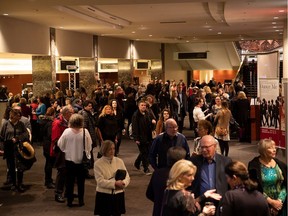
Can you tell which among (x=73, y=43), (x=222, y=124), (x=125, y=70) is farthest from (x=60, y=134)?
(x=125, y=70)

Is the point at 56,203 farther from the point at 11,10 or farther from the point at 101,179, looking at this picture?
the point at 11,10

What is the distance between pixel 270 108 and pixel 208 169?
7906 millimetres

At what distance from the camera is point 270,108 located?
1212 cm

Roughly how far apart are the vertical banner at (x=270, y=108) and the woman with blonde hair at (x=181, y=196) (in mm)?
8240

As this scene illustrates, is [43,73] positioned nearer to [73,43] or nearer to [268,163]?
[73,43]

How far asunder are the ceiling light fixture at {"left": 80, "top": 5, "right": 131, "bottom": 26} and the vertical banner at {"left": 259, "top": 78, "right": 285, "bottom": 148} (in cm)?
495

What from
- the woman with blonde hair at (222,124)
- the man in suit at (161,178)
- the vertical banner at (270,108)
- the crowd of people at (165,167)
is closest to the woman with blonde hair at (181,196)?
the crowd of people at (165,167)

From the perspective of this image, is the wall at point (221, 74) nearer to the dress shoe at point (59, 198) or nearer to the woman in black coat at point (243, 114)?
the woman in black coat at point (243, 114)

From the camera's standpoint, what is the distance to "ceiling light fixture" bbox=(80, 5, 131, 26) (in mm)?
13464

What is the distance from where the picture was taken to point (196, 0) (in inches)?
424

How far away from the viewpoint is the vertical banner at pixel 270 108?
473 inches

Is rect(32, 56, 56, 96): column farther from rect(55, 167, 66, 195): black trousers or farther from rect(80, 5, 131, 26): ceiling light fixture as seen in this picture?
rect(55, 167, 66, 195): black trousers

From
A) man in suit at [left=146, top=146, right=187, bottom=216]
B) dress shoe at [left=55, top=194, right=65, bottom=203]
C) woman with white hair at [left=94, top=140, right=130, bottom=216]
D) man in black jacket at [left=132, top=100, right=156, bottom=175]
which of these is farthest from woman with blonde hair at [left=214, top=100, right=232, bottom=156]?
man in suit at [left=146, top=146, right=187, bottom=216]

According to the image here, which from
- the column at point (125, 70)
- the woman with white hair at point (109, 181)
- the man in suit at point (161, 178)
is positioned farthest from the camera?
the column at point (125, 70)
